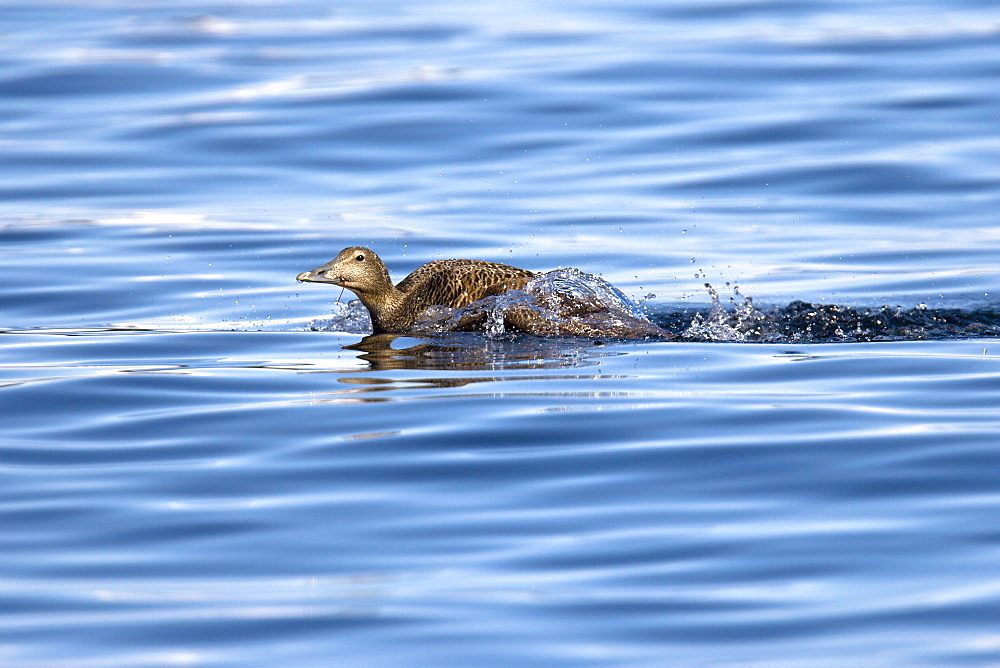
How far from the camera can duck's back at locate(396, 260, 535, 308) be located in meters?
10.9

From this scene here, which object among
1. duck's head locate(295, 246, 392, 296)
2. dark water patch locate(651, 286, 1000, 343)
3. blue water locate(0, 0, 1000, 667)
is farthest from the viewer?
duck's head locate(295, 246, 392, 296)

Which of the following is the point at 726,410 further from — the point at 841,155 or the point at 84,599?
the point at 841,155

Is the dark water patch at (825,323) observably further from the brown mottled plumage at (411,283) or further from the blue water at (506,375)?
the brown mottled plumage at (411,283)

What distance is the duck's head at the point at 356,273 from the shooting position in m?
11.3

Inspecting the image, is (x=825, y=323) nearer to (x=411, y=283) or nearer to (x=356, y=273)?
(x=411, y=283)

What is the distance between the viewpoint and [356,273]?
11.3 meters

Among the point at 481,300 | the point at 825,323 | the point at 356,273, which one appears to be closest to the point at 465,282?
the point at 481,300

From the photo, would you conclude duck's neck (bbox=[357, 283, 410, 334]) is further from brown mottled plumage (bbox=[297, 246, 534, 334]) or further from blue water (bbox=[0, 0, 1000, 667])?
blue water (bbox=[0, 0, 1000, 667])

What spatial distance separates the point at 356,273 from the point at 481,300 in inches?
41.8

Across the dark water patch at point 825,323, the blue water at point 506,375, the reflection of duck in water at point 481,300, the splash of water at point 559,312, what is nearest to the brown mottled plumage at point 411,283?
the reflection of duck in water at point 481,300

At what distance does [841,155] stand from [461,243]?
16.6ft

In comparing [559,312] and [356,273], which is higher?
[356,273]

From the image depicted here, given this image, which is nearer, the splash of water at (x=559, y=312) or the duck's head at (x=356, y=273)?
the splash of water at (x=559, y=312)

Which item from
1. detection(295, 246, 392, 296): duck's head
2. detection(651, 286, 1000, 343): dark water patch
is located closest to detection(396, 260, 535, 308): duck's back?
detection(295, 246, 392, 296): duck's head
